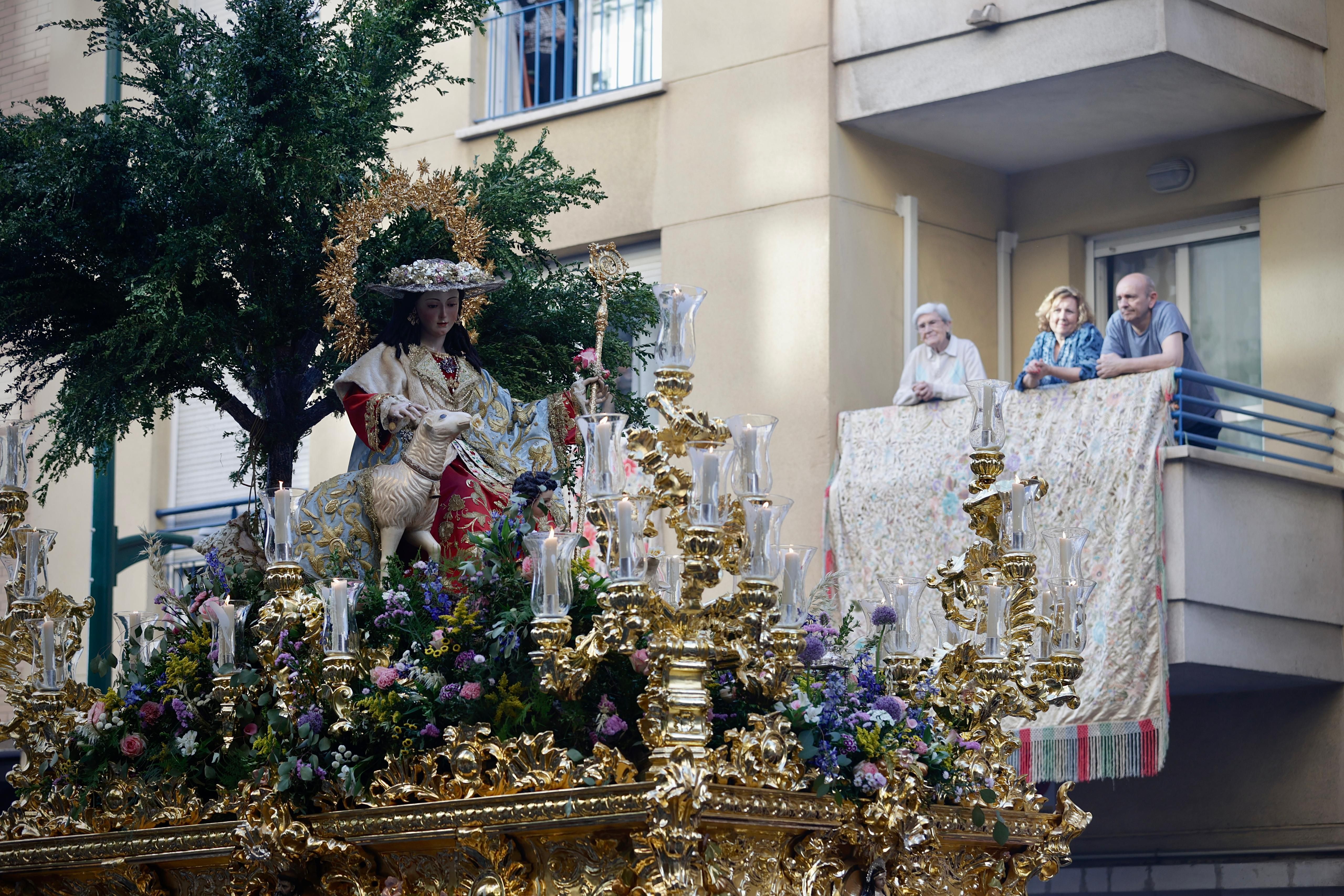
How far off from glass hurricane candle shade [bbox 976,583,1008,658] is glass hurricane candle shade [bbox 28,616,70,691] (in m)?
4.02

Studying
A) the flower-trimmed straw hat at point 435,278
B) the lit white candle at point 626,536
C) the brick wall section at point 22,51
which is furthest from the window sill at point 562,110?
the lit white candle at point 626,536

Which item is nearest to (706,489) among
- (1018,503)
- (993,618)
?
(1018,503)

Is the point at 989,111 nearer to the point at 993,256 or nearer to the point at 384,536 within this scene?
the point at 993,256

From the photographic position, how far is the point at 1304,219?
48.2 feet

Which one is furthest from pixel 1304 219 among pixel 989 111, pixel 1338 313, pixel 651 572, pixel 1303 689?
pixel 651 572

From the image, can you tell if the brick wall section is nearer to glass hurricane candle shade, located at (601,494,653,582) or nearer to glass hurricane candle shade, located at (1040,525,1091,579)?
glass hurricane candle shade, located at (1040,525,1091,579)

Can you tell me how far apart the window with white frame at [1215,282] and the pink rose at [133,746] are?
861cm

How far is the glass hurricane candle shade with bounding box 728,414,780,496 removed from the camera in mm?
6770

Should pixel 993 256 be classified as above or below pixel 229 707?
above

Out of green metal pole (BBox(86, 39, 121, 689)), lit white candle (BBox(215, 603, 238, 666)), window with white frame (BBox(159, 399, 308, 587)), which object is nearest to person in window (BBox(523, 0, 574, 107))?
green metal pole (BBox(86, 39, 121, 689))

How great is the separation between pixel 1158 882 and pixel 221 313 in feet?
25.7

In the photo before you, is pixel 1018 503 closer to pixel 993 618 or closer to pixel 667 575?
pixel 993 618

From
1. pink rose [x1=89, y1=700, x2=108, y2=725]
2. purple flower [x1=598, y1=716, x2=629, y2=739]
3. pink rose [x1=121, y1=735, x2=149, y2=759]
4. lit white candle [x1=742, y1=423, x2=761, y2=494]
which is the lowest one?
pink rose [x1=121, y1=735, x2=149, y2=759]

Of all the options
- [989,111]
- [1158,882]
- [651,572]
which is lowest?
[1158,882]
